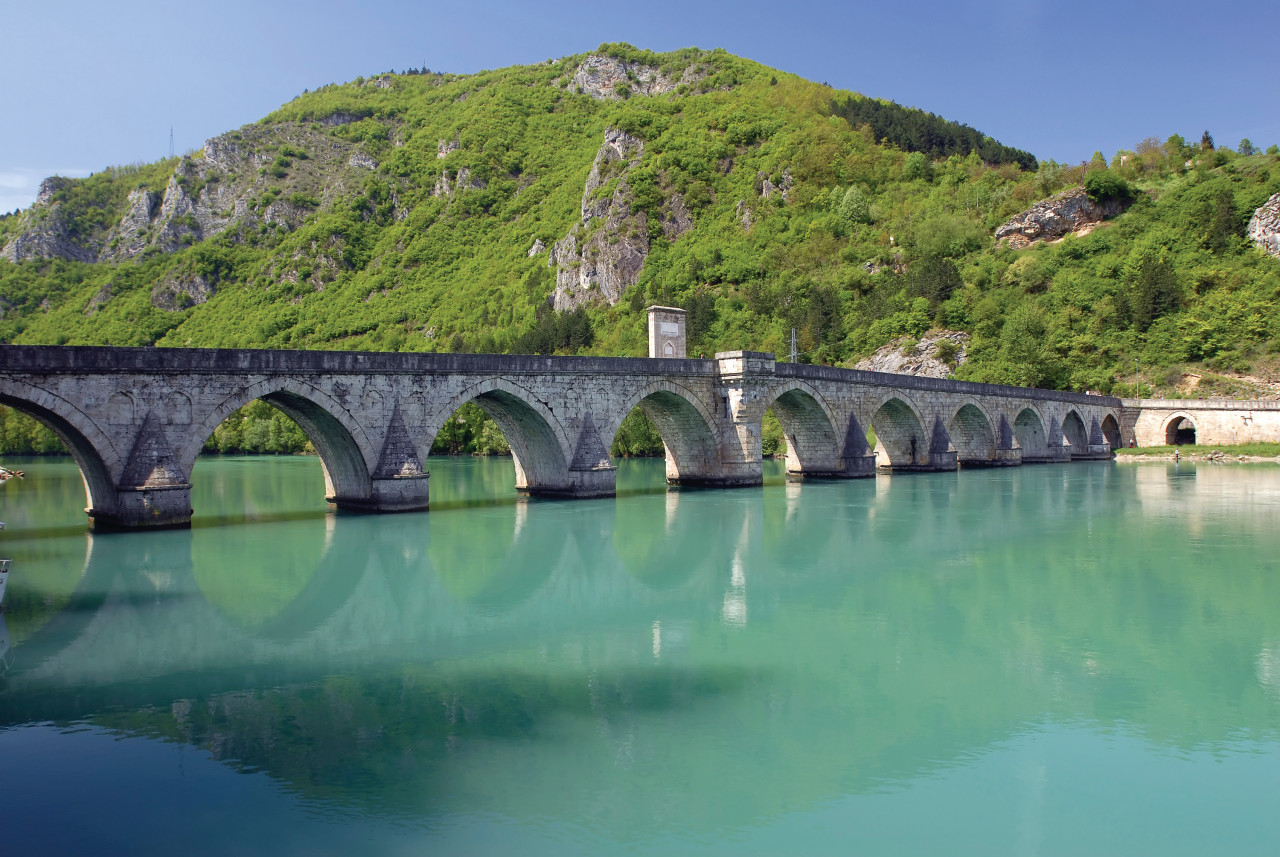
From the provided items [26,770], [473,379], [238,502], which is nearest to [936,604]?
[26,770]

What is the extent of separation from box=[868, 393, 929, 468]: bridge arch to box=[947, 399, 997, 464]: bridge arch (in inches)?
155

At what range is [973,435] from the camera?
4384 cm

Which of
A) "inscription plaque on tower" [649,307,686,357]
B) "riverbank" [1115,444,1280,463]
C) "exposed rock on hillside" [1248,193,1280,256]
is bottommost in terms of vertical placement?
"riverbank" [1115,444,1280,463]

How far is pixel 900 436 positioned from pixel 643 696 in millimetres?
33517

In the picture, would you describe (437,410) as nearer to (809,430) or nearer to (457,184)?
(809,430)

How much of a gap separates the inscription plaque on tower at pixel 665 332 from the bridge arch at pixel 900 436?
38.3ft

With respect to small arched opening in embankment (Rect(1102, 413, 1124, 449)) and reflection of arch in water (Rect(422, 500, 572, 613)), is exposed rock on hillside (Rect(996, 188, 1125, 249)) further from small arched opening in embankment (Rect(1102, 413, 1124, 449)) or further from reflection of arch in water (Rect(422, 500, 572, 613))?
reflection of arch in water (Rect(422, 500, 572, 613))

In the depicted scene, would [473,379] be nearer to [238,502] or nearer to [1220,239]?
[238,502]

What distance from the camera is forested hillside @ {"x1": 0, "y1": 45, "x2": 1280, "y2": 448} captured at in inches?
2375

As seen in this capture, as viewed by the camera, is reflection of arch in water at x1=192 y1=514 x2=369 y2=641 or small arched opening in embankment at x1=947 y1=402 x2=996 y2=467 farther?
small arched opening in embankment at x1=947 y1=402 x2=996 y2=467

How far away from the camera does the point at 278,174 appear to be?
332ft

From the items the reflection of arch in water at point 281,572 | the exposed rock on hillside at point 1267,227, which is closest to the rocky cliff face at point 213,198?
the reflection of arch in water at point 281,572

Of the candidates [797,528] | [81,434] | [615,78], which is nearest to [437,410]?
[81,434]

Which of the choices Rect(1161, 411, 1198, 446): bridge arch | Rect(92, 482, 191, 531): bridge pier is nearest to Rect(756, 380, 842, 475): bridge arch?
Rect(92, 482, 191, 531): bridge pier
